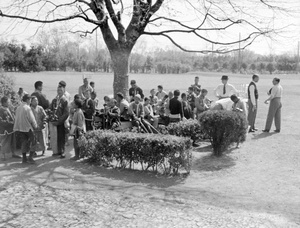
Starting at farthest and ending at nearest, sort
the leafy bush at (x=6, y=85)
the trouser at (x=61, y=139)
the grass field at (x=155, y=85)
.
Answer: the grass field at (x=155, y=85) → the leafy bush at (x=6, y=85) → the trouser at (x=61, y=139)

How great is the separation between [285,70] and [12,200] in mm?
82590

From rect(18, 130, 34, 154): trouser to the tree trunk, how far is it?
14.1 feet

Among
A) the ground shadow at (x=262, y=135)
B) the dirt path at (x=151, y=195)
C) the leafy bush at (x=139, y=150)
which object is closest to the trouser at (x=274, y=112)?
the ground shadow at (x=262, y=135)

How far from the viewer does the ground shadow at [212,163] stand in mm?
8148

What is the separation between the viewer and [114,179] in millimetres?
7199

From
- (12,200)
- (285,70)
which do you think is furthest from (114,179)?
(285,70)

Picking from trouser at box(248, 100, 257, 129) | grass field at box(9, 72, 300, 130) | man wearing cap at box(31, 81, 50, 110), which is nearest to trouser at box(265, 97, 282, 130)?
trouser at box(248, 100, 257, 129)

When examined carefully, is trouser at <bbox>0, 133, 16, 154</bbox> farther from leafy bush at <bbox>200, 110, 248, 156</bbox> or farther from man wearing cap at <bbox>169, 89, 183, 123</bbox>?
leafy bush at <bbox>200, 110, 248, 156</bbox>

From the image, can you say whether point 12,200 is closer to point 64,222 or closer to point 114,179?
point 64,222

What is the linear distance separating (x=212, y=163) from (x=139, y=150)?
1.99 meters

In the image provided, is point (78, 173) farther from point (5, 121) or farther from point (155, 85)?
point (155, 85)

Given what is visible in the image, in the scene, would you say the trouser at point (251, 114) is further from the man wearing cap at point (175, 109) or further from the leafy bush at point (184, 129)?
the leafy bush at point (184, 129)

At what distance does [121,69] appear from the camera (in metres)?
11.9

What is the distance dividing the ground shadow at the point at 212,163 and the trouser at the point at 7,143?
14.6ft
